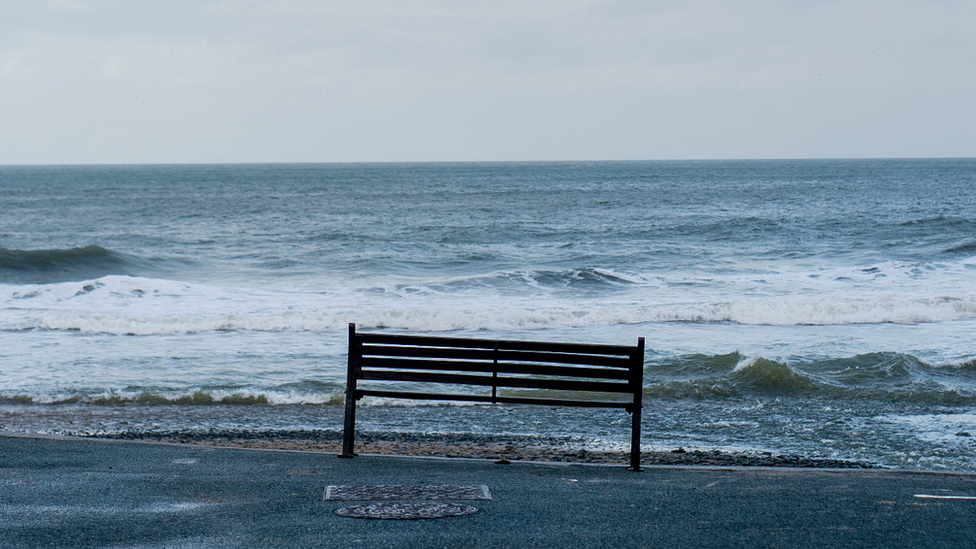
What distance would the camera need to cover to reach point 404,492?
6.60 m

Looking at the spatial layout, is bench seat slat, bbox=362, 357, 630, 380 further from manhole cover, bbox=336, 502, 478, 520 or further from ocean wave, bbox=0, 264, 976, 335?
ocean wave, bbox=0, 264, 976, 335

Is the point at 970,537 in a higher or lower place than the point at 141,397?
higher

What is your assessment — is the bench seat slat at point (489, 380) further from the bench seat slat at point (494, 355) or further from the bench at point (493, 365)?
the bench seat slat at point (494, 355)

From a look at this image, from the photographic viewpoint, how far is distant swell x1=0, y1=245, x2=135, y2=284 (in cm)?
2888

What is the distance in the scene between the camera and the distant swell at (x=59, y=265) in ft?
94.7

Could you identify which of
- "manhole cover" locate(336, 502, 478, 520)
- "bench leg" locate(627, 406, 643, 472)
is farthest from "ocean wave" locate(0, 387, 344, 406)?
"manhole cover" locate(336, 502, 478, 520)

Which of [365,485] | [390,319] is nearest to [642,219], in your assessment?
[390,319]

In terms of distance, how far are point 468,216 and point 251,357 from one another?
40377mm

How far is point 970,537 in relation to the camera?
560 cm

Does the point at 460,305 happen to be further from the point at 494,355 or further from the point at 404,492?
the point at 404,492

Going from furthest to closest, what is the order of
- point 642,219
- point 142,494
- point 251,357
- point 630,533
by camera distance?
point 642,219 < point 251,357 < point 142,494 < point 630,533

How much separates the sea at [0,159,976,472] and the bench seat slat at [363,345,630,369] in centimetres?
254

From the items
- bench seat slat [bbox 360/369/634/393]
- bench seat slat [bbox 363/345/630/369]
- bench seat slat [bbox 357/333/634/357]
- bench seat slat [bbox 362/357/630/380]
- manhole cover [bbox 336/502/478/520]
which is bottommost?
manhole cover [bbox 336/502/478/520]

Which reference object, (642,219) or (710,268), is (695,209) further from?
(710,268)
